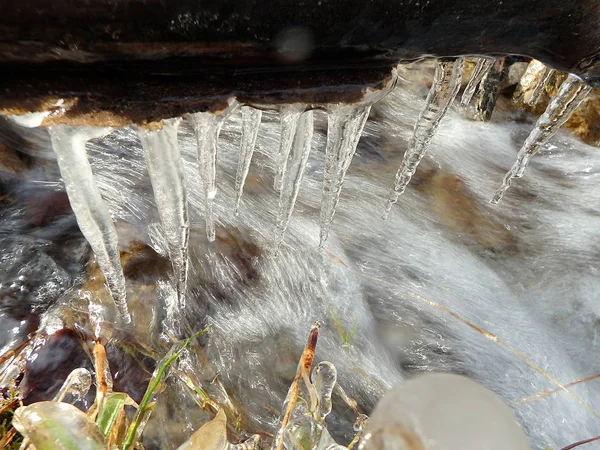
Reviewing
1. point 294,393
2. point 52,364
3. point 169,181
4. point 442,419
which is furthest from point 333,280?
point 442,419

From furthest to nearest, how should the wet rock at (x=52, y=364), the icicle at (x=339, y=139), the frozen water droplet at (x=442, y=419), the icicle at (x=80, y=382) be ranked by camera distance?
1. the wet rock at (x=52, y=364)
2. the icicle at (x=80, y=382)
3. the icicle at (x=339, y=139)
4. the frozen water droplet at (x=442, y=419)

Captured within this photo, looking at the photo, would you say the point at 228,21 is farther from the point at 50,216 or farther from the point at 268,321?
the point at 50,216

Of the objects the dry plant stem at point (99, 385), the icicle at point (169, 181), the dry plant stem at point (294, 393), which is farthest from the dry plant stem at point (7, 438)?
the dry plant stem at point (294, 393)

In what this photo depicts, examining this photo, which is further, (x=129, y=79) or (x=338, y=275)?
(x=338, y=275)

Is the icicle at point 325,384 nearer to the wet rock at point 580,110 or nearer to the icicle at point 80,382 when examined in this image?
the icicle at point 80,382

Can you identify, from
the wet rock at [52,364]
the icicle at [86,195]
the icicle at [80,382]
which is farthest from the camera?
the wet rock at [52,364]

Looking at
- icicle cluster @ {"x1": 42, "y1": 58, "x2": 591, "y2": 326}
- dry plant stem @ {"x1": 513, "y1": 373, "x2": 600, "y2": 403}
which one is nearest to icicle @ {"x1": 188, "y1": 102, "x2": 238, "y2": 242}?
icicle cluster @ {"x1": 42, "y1": 58, "x2": 591, "y2": 326}

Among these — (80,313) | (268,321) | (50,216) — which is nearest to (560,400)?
(268,321)

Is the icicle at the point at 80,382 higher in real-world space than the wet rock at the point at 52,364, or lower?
higher
